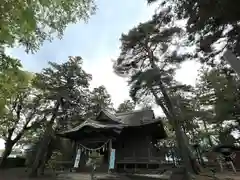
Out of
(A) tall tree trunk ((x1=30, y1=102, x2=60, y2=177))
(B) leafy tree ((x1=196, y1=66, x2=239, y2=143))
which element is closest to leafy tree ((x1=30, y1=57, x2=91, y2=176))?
(A) tall tree trunk ((x1=30, y1=102, x2=60, y2=177))

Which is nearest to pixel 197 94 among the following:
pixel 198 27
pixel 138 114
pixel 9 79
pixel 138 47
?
pixel 138 114

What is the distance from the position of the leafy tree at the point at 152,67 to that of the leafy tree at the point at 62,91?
15.0 ft

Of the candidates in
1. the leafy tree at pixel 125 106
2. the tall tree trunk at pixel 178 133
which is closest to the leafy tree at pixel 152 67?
the tall tree trunk at pixel 178 133

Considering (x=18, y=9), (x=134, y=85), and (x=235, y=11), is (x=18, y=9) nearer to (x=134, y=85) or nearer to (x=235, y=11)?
(x=235, y=11)

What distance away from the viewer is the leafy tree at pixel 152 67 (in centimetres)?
1385

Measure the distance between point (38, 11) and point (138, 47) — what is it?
551 inches

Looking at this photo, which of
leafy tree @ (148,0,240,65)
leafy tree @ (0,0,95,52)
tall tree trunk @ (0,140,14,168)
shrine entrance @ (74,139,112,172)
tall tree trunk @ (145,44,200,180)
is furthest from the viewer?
tall tree trunk @ (0,140,14,168)

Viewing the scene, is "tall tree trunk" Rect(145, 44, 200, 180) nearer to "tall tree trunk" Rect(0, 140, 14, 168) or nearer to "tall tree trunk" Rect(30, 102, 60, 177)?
"tall tree trunk" Rect(30, 102, 60, 177)

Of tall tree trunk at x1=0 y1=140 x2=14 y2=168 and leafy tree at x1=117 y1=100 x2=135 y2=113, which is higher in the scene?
leafy tree at x1=117 y1=100 x2=135 y2=113

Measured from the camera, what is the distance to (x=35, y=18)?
2846mm

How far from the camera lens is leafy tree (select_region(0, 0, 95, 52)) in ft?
8.96

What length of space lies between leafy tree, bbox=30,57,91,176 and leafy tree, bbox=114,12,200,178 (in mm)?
4582

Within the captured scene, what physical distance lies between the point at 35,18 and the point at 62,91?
15043 millimetres

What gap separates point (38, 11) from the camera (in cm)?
379
